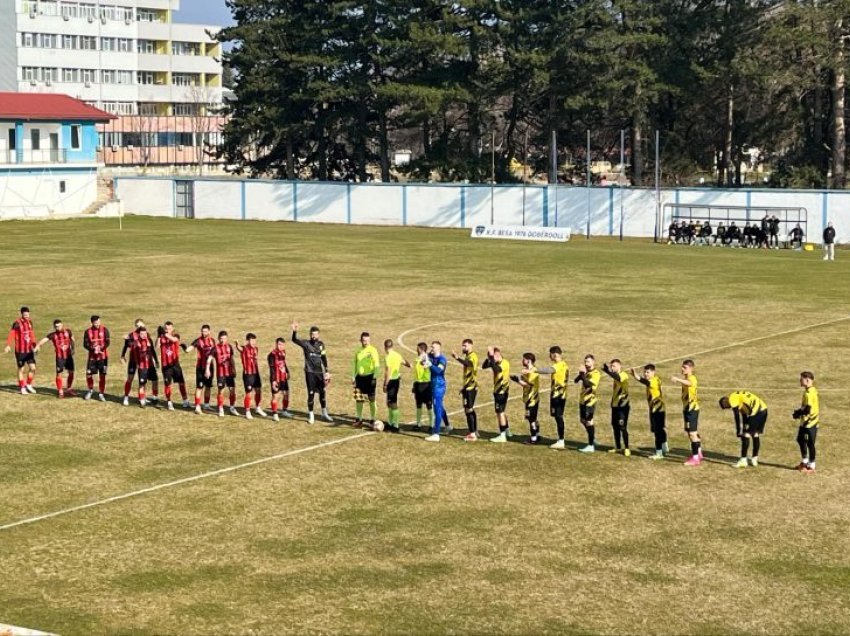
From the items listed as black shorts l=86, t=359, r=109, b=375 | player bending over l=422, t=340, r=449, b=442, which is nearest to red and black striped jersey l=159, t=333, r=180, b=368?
black shorts l=86, t=359, r=109, b=375

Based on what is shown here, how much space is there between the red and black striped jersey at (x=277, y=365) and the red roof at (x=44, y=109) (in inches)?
2832

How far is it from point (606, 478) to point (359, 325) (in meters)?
19.6

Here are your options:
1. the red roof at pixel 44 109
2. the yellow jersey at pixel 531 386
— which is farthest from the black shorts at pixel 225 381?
the red roof at pixel 44 109

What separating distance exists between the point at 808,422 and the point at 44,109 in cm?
8434

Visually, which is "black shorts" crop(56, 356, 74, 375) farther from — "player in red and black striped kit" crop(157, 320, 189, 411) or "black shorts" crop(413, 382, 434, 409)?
"black shorts" crop(413, 382, 434, 409)

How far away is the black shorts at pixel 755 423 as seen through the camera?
1026 inches

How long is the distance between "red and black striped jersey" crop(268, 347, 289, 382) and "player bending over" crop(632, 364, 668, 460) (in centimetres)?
801

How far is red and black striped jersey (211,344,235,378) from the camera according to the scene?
30656mm

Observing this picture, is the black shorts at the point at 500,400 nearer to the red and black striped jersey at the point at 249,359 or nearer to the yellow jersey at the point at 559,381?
the yellow jersey at the point at 559,381

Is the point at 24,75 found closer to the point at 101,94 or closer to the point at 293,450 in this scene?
the point at 101,94

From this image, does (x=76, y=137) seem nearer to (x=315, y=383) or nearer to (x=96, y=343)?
(x=96, y=343)

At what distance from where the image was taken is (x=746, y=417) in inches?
1029

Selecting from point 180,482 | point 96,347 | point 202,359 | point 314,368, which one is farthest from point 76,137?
point 180,482

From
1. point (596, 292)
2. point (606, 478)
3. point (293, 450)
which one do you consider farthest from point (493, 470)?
point (596, 292)
